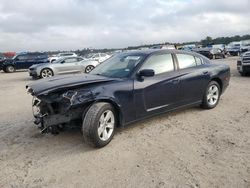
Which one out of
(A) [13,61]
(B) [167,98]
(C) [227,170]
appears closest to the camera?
(C) [227,170]

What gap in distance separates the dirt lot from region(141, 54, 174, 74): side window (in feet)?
3.62

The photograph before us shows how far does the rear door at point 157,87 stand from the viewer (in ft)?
16.1

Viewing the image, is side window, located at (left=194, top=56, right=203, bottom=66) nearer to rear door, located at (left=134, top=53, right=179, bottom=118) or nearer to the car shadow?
rear door, located at (left=134, top=53, right=179, bottom=118)

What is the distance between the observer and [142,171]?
3.55 metres

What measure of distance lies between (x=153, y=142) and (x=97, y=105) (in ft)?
3.79

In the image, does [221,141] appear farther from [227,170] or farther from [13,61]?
[13,61]

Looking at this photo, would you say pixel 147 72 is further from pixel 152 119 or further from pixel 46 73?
pixel 46 73

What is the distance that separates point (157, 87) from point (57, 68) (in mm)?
12882

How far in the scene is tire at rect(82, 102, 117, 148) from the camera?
412 centimetres

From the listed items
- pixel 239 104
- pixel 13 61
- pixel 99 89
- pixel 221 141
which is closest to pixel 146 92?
pixel 99 89

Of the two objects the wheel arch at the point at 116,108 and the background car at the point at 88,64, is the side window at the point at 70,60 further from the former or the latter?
the wheel arch at the point at 116,108

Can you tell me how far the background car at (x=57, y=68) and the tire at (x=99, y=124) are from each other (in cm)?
1288

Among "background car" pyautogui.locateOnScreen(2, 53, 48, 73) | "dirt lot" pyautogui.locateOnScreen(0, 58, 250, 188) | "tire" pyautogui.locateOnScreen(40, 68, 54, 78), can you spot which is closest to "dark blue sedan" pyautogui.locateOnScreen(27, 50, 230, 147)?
"dirt lot" pyautogui.locateOnScreen(0, 58, 250, 188)

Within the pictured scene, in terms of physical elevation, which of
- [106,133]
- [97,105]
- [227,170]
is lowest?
[227,170]
